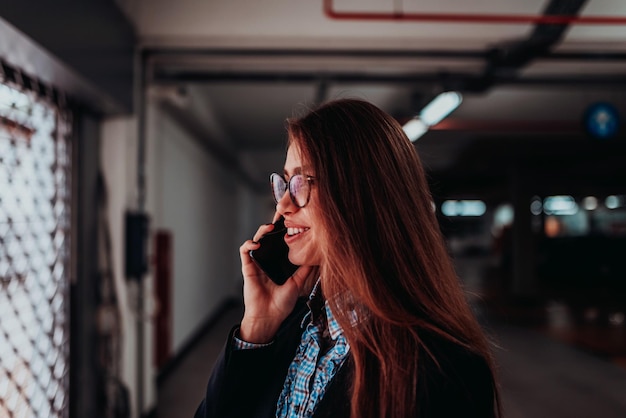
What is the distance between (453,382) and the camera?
0.84 meters

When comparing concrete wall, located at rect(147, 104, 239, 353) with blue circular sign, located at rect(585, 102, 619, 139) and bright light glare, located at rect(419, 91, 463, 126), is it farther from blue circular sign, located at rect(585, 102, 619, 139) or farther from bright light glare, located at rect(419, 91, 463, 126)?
blue circular sign, located at rect(585, 102, 619, 139)

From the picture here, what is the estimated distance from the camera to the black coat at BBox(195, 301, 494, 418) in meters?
0.83

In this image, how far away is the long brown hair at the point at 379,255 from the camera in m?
0.87

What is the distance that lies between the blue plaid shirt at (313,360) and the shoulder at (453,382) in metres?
0.16

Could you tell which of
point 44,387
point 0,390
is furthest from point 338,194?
point 44,387

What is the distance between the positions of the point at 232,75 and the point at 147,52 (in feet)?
2.33

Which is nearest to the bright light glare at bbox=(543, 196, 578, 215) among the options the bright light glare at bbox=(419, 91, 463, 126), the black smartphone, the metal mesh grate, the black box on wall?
the bright light glare at bbox=(419, 91, 463, 126)

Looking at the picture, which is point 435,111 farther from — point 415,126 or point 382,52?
point 382,52

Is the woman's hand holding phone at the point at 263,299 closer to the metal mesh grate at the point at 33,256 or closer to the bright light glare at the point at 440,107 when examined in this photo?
the metal mesh grate at the point at 33,256

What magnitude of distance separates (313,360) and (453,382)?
300 millimetres

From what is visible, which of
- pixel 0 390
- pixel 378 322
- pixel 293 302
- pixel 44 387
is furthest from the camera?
pixel 44 387

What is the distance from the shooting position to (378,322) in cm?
90

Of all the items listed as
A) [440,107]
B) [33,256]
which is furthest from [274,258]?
[440,107]

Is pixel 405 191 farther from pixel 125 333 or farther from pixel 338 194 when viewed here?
pixel 125 333
